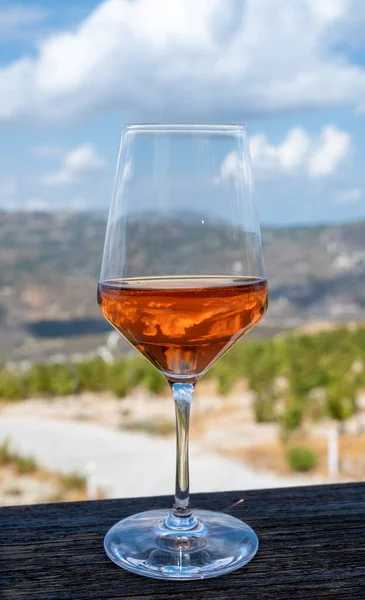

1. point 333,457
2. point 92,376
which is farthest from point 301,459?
point 92,376

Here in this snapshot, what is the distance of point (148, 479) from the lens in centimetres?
795

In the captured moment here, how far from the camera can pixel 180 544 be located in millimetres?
604

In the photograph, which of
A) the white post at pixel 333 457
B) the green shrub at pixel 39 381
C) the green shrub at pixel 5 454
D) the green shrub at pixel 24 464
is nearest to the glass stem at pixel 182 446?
the white post at pixel 333 457

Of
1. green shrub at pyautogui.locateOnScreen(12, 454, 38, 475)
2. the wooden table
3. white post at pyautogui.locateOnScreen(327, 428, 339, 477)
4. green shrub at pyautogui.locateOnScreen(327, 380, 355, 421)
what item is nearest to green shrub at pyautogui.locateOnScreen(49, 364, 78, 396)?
green shrub at pyautogui.locateOnScreen(12, 454, 38, 475)

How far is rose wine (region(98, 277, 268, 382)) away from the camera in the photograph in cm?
59

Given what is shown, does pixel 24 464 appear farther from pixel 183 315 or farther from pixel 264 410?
pixel 183 315

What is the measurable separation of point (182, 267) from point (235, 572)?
0.74 ft

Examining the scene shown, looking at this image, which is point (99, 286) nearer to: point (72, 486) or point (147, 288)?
point (147, 288)

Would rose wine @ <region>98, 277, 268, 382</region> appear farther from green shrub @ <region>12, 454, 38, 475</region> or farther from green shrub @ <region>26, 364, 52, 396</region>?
green shrub @ <region>26, 364, 52, 396</region>

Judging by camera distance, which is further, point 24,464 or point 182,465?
point 24,464

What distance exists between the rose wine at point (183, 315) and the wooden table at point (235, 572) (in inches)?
5.5

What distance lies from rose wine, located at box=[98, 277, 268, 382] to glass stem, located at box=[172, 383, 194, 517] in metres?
0.01

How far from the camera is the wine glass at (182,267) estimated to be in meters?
0.59

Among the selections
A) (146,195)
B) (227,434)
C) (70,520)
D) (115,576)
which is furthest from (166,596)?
(227,434)
